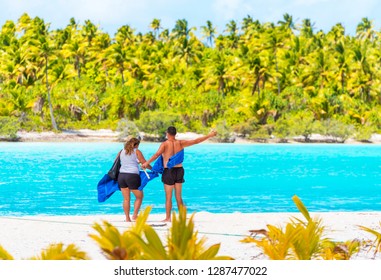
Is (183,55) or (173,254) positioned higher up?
(183,55)

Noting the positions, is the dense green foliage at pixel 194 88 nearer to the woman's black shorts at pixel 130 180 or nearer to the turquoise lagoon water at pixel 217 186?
the turquoise lagoon water at pixel 217 186

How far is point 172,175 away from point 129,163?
61 centimetres

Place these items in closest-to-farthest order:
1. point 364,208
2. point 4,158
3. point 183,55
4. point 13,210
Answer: point 13,210 < point 364,208 < point 4,158 < point 183,55

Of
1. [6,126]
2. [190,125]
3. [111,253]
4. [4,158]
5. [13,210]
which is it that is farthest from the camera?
[190,125]

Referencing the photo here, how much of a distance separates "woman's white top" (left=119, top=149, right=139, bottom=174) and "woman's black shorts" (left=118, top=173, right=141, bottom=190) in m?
0.05

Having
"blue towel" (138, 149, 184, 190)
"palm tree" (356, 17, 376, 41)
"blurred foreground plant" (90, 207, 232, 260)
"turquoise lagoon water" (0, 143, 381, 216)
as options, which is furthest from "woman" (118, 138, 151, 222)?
"palm tree" (356, 17, 376, 41)

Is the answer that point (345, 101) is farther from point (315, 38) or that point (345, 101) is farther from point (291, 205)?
point (291, 205)

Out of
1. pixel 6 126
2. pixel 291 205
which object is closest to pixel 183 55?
pixel 6 126

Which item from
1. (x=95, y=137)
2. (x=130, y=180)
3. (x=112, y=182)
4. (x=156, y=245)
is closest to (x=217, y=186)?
(x=112, y=182)

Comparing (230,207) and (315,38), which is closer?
(230,207)

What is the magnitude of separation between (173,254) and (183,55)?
76.6m

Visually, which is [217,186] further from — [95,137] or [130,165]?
[95,137]

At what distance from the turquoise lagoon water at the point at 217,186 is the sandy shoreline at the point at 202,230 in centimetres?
107

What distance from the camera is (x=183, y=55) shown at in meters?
79.9
